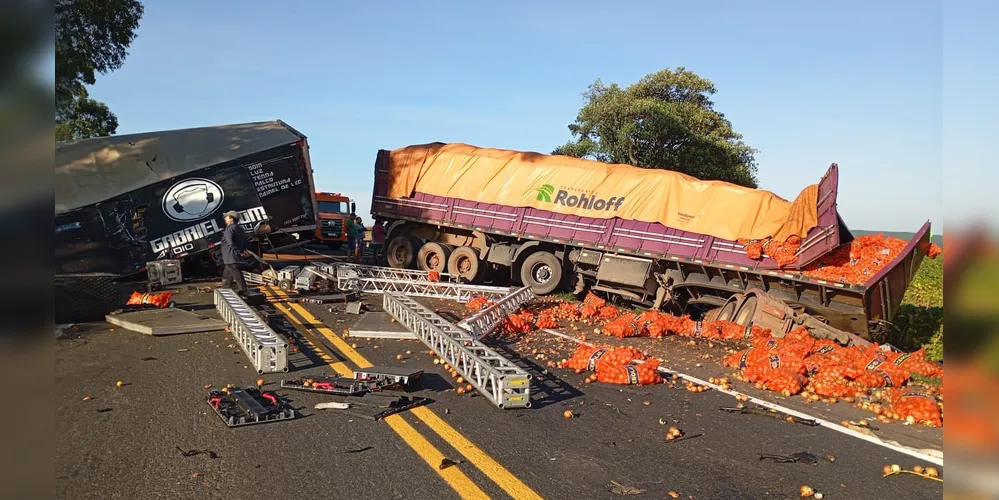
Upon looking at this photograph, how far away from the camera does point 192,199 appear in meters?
14.6

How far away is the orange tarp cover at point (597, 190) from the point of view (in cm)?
1222

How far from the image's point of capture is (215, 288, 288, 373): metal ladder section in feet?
23.2

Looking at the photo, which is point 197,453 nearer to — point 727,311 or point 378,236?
point 727,311

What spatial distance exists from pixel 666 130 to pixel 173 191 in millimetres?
20621

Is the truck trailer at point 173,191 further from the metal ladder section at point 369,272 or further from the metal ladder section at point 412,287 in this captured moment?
the metal ladder section at point 412,287

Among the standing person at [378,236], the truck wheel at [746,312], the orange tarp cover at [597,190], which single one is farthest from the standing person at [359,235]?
the truck wheel at [746,312]

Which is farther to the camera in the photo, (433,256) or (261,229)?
(433,256)

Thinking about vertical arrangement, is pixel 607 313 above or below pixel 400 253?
below

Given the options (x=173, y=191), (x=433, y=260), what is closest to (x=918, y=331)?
(x=433, y=260)

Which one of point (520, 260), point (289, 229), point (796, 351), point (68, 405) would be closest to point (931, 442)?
point (796, 351)

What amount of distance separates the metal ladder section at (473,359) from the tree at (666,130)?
20784mm

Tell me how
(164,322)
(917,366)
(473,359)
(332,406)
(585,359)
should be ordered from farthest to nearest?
(164,322), (917,366), (585,359), (473,359), (332,406)

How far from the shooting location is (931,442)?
5.66 m

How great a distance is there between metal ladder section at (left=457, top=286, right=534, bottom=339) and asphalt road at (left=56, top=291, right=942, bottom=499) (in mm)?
1953
